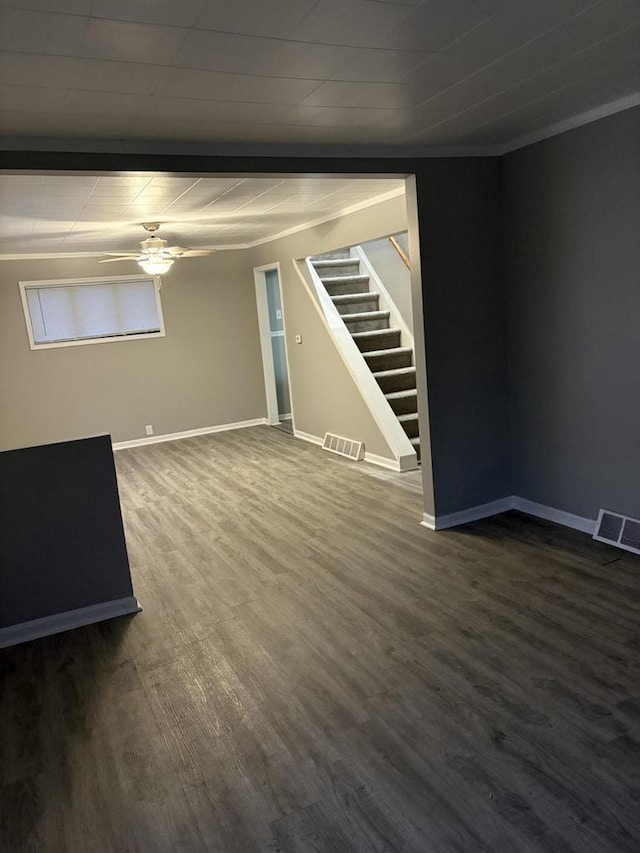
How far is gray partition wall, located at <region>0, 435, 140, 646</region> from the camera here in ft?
10.4

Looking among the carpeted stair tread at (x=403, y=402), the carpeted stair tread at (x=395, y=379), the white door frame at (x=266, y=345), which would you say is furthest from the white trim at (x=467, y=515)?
the white door frame at (x=266, y=345)

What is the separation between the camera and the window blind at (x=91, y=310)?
720 cm

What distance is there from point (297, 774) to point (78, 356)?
629cm

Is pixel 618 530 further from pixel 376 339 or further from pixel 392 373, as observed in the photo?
pixel 376 339

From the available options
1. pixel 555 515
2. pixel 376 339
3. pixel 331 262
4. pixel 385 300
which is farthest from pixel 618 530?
pixel 331 262

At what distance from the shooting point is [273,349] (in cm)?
839

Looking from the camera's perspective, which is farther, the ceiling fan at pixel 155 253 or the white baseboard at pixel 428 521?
the ceiling fan at pixel 155 253

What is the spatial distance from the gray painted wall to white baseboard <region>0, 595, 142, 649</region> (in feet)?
13.2

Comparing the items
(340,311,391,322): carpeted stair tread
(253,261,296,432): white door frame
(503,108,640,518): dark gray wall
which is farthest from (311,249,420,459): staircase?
(503,108,640,518): dark gray wall

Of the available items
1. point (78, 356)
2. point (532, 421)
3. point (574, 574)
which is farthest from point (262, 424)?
point (574, 574)

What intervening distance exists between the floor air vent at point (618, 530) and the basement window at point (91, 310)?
5.77 meters

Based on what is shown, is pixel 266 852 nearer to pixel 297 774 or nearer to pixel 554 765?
pixel 297 774

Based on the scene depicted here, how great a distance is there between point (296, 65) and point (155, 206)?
261 centimetres

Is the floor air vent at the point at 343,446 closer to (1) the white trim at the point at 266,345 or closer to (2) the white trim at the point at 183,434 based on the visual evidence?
(1) the white trim at the point at 266,345
